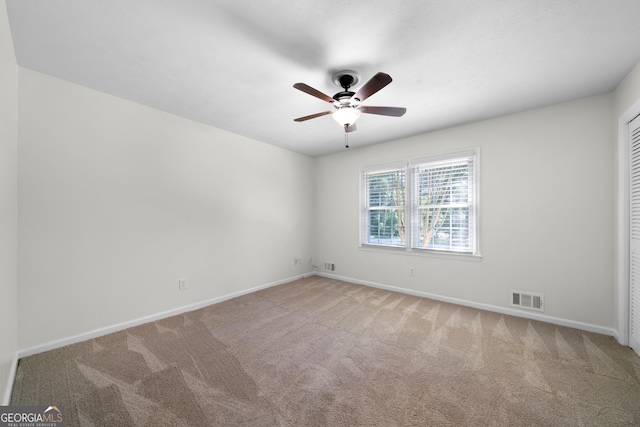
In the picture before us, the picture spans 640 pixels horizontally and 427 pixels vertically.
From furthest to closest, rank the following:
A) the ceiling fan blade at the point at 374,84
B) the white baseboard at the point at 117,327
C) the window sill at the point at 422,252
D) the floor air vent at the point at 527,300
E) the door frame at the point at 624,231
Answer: the window sill at the point at 422,252 < the floor air vent at the point at 527,300 < the door frame at the point at 624,231 < the white baseboard at the point at 117,327 < the ceiling fan blade at the point at 374,84

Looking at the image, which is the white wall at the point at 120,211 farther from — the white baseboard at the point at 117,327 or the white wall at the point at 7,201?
the white wall at the point at 7,201

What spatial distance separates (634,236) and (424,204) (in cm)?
211

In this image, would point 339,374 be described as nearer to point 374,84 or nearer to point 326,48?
point 374,84

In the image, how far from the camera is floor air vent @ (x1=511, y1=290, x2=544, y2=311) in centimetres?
296

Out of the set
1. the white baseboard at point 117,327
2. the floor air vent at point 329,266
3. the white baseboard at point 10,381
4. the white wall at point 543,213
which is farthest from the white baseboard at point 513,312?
the white baseboard at point 10,381

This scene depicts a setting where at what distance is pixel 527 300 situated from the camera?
9.96ft

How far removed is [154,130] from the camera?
2977 mm

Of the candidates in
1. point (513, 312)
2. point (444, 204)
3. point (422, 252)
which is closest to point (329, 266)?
point (422, 252)

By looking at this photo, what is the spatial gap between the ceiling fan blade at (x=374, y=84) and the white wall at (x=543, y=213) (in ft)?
7.47

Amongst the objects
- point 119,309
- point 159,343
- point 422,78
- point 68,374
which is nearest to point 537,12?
point 422,78

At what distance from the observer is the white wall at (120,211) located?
2.23 m

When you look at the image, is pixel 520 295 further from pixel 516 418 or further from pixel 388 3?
pixel 388 3

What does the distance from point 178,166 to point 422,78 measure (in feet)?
10.0

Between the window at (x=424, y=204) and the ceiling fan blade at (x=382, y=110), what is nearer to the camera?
the ceiling fan blade at (x=382, y=110)
